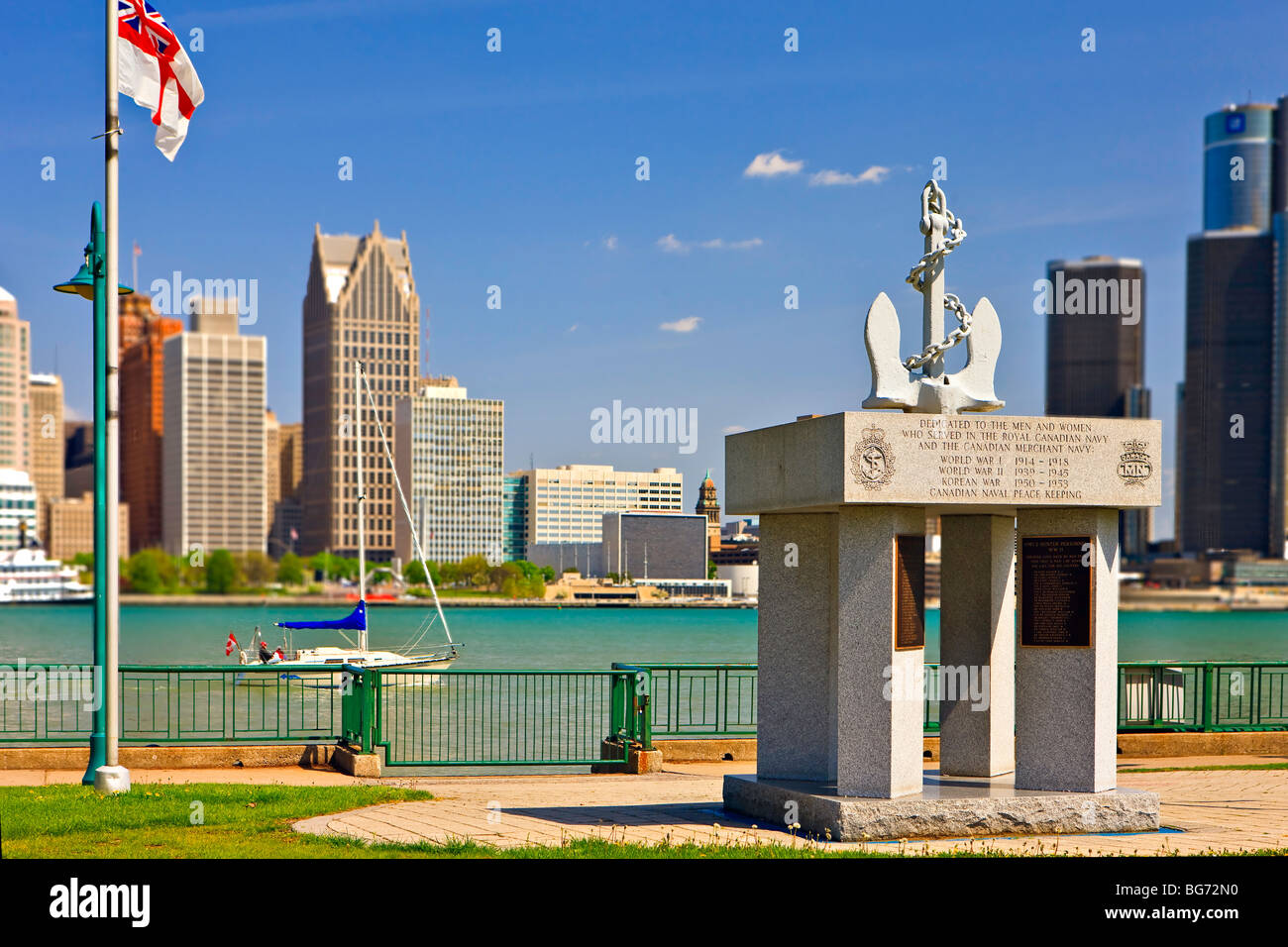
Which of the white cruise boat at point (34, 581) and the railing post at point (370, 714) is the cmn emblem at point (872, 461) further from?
the white cruise boat at point (34, 581)

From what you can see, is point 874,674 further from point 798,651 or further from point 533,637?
point 533,637

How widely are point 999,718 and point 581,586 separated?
385 feet

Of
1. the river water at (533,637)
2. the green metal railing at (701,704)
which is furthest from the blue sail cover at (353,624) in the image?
the green metal railing at (701,704)

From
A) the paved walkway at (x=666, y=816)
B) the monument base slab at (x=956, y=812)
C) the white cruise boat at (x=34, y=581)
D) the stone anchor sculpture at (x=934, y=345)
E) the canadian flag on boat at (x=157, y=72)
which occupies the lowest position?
the white cruise boat at (x=34, y=581)

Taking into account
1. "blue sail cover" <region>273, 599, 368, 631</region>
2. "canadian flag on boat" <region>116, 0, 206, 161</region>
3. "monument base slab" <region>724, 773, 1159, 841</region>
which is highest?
"canadian flag on boat" <region>116, 0, 206, 161</region>

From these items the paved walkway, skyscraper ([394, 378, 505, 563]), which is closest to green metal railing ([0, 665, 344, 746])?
the paved walkway

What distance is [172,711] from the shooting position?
39.8m

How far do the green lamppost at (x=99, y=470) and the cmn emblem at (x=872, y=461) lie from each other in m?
8.43

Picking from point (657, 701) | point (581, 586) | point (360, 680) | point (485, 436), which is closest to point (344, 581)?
point (485, 436)

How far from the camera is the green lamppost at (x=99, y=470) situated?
1506 cm

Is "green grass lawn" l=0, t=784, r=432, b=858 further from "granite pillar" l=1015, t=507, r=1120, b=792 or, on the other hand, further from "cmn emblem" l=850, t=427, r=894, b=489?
"granite pillar" l=1015, t=507, r=1120, b=792

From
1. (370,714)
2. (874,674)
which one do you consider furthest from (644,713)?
(874,674)

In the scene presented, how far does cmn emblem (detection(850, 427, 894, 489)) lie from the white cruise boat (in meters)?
185

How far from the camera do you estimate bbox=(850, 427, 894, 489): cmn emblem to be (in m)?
12.0
